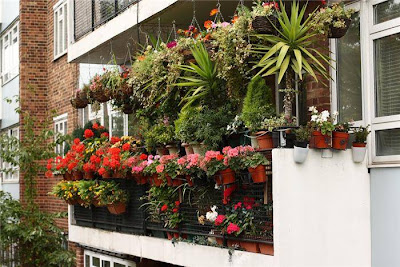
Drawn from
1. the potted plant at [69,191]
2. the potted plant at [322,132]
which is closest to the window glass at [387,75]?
the potted plant at [322,132]

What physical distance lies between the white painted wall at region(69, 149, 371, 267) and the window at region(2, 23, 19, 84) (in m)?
16.3

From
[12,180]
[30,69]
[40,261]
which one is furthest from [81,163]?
[12,180]

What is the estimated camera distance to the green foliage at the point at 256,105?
968 centimetres

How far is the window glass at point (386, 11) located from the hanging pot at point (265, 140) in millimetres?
1969

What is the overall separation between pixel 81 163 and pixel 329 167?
22.1 feet

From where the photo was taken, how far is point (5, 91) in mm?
26047

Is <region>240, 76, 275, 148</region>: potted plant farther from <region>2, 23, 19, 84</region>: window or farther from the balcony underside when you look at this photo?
<region>2, 23, 19, 84</region>: window

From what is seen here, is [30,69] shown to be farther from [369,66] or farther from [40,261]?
[369,66]

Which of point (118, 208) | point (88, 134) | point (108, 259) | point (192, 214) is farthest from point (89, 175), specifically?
point (192, 214)

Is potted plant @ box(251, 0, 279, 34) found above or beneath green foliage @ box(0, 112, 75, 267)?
above

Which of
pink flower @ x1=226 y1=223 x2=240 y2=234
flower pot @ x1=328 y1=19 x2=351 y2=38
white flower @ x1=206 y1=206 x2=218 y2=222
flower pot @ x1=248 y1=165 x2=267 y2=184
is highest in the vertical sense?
flower pot @ x1=328 y1=19 x2=351 y2=38

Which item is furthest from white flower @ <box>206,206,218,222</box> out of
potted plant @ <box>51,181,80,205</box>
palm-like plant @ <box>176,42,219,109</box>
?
potted plant @ <box>51,181,80,205</box>

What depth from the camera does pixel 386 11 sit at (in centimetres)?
962

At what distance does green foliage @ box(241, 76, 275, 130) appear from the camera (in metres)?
9.68
